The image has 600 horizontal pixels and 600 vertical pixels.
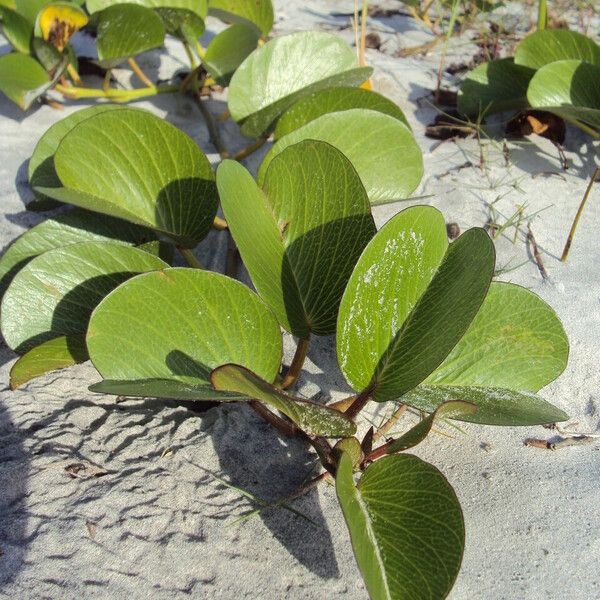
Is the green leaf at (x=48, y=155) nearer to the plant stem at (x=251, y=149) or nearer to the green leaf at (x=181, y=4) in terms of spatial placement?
the plant stem at (x=251, y=149)

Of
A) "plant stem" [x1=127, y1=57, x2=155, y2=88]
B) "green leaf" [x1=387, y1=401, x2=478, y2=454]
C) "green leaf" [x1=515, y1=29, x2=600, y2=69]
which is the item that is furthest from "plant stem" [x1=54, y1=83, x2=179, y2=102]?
"green leaf" [x1=387, y1=401, x2=478, y2=454]

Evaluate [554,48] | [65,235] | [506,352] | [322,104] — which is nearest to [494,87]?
[554,48]

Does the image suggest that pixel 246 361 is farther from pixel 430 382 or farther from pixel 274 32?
pixel 274 32

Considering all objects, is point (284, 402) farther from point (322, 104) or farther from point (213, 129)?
point (213, 129)

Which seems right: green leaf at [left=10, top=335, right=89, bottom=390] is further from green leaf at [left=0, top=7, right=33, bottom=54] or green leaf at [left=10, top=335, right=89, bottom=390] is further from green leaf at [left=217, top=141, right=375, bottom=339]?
green leaf at [left=0, top=7, right=33, bottom=54]

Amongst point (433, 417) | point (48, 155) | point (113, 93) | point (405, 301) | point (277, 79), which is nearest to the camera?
point (433, 417)

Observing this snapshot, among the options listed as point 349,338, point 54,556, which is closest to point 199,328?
point 349,338
